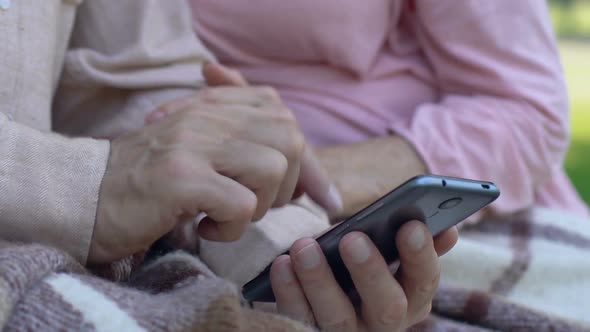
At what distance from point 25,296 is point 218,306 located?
133mm

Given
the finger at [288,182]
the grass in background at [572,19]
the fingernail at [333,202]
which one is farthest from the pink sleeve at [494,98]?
the grass in background at [572,19]

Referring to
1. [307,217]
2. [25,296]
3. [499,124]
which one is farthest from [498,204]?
[25,296]

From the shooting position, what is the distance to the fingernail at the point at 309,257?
0.69 m

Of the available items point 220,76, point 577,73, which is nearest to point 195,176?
point 220,76

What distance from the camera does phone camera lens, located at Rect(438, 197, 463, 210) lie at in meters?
0.66

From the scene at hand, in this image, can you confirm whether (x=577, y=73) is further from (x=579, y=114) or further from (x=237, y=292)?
(x=237, y=292)

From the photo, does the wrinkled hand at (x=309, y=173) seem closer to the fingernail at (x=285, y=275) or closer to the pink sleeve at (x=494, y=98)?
the fingernail at (x=285, y=275)

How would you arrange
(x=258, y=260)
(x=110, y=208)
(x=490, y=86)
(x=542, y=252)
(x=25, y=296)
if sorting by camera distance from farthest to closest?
(x=490, y=86) < (x=542, y=252) < (x=258, y=260) < (x=110, y=208) < (x=25, y=296)

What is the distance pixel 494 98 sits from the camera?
47.9 inches

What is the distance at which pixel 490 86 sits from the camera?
1.21 m

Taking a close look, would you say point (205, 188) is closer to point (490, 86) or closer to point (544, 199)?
point (490, 86)

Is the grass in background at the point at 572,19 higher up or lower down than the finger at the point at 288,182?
Result: lower down

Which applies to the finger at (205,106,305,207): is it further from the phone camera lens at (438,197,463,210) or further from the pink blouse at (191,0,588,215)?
the pink blouse at (191,0,588,215)

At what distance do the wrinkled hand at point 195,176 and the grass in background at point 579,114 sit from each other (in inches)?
80.9
